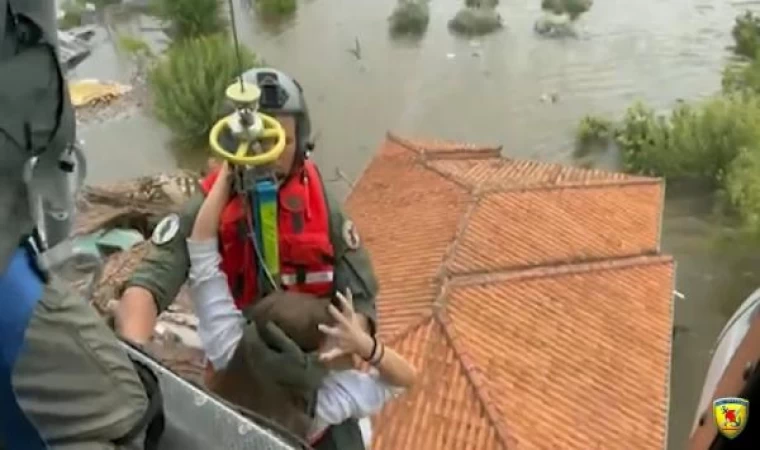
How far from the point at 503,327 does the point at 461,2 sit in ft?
53.4

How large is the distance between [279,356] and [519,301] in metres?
6.90

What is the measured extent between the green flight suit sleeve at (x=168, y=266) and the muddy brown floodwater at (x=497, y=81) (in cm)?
1207

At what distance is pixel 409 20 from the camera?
73.9 ft

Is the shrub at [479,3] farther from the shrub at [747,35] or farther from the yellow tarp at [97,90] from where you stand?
the yellow tarp at [97,90]

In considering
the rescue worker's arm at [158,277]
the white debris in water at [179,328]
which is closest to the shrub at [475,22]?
the white debris in water at [179,328]

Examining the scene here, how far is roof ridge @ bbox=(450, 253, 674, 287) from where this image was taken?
957 centimetres

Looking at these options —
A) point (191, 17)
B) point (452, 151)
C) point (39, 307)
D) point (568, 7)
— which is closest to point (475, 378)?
point (452, 151)

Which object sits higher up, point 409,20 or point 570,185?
point 570,185

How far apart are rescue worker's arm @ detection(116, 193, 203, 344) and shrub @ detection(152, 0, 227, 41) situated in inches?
771

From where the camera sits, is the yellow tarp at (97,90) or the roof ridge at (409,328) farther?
the yellow tarp at (97,90)

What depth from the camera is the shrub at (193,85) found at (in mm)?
16906

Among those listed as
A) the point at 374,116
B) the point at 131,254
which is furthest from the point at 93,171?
the point at 131,254

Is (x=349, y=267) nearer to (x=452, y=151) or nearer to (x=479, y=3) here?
(x=452, y=151)

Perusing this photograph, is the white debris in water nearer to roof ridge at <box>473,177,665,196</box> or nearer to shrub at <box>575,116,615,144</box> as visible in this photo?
roof ridge at <box>473,177,665,196</box>
